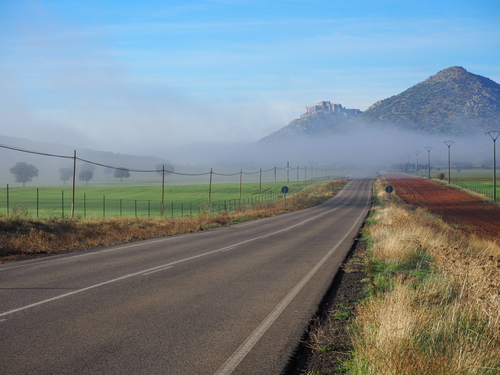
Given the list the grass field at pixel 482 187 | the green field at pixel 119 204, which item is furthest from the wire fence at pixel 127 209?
the grass field at pixel 482 187

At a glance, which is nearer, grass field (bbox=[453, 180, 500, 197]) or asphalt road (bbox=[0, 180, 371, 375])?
asphalt road (bbox=[0, 180, 371, 375])

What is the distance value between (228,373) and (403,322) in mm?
2241

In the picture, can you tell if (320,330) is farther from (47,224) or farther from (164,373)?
(47,224)

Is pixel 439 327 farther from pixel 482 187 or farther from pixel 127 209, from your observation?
pixel 482 187

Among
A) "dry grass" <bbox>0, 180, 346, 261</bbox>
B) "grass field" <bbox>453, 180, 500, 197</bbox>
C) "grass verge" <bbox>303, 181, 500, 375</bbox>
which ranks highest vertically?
"grass field" <bbox>453, 180, 500, 197</bbox>

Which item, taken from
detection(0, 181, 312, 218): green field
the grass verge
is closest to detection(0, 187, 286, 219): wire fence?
detection(0, 181, 312, 218): green field

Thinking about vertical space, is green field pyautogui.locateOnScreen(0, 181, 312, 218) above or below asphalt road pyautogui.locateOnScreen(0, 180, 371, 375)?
below

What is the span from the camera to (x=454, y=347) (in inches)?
209

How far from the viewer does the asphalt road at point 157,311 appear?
5414mm

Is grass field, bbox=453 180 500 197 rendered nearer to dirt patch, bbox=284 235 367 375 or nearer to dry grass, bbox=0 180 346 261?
dry grass, bbox=0 180 346 261

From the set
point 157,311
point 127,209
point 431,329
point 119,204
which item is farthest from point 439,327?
point 119,204

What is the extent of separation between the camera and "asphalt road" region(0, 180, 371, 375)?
5.41 meters

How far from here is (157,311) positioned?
7.62 m

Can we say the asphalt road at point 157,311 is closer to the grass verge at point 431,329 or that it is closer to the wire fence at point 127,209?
the grass verge at point 431,329
